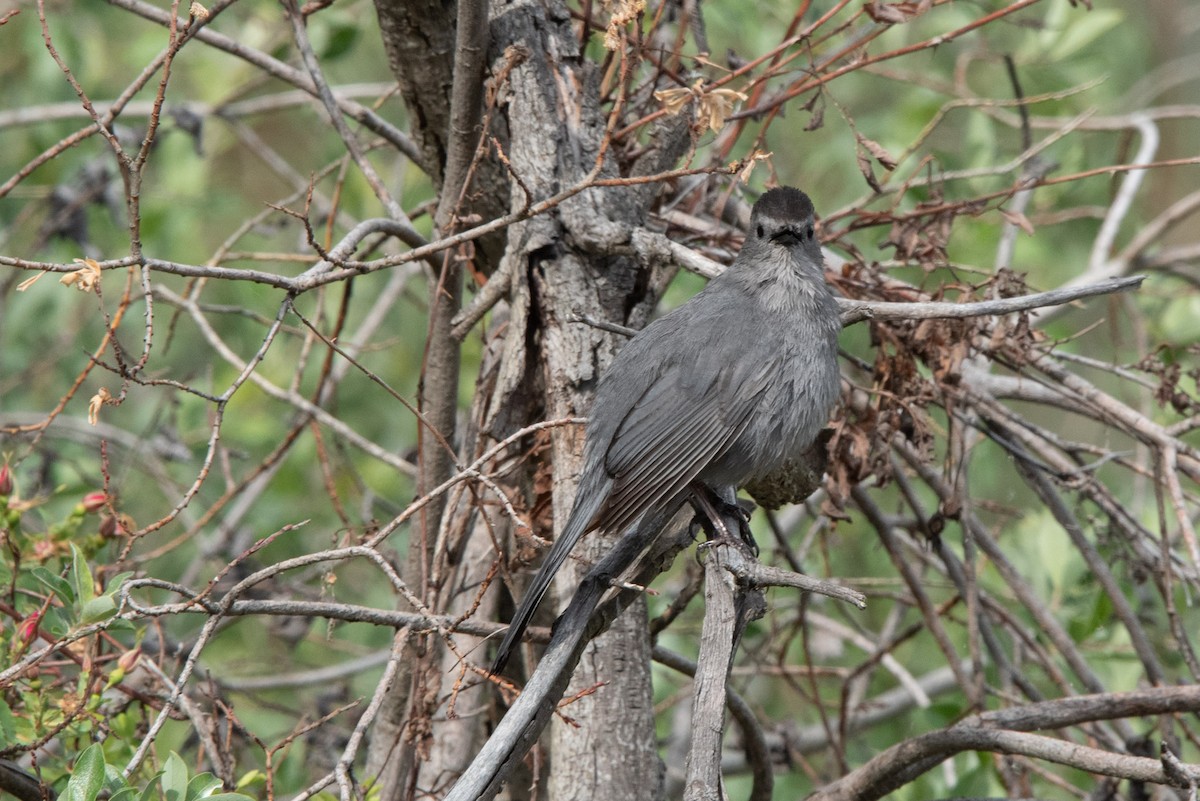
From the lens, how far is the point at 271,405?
20.8 feet

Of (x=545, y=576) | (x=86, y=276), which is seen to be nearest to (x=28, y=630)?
(x=86, y=276)

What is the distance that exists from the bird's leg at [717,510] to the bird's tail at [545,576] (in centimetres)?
36

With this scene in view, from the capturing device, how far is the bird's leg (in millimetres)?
3065

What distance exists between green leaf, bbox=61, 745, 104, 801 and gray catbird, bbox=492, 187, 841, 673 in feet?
3.80

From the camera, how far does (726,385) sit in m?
3.18

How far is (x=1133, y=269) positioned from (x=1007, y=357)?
2252 mm

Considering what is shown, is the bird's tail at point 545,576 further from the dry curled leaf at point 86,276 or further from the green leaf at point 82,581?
the dry curled leaf at point 86,276

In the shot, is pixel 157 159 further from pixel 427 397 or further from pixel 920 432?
pixel 920 432

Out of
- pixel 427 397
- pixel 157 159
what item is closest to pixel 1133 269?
pixel 427 397

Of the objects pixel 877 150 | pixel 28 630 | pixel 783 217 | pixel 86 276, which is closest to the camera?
pixel 86 276

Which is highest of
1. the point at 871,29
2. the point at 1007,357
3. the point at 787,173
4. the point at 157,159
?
the point at 787,173

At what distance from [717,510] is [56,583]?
1.67m

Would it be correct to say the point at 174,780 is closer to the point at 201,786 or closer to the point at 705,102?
the point at 201,786

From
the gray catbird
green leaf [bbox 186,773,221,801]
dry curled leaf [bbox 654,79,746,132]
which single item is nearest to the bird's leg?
the gray catbird
